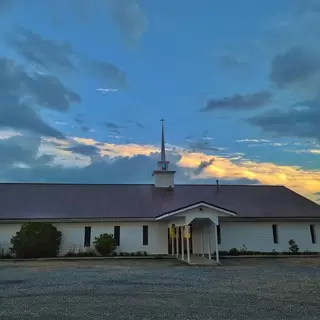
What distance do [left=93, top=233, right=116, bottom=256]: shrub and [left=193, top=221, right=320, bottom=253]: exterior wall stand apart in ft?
18.3

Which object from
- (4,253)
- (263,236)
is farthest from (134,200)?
(263,236)

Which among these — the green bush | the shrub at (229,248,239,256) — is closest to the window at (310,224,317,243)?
the shrub at (229,248,239,256)

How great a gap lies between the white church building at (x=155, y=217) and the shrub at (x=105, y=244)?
2.91 feet

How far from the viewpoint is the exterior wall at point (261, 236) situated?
78.9ft

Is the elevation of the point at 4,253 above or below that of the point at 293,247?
below

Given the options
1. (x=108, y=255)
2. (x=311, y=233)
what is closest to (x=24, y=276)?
(x=108, y=255)

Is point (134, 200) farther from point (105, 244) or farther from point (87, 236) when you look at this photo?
point (105, 244)

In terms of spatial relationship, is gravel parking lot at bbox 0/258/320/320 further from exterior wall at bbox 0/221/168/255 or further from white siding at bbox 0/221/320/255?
white siding at bbox 0/221/320/255

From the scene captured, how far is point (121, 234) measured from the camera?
23234mm

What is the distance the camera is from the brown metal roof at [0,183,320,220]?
23719 mm

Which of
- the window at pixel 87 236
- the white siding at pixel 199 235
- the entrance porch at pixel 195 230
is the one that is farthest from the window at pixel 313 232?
the window at pixel 87 236

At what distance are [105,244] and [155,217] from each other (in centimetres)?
341

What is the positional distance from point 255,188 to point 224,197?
3821 millimetres

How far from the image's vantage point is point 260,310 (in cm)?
720
